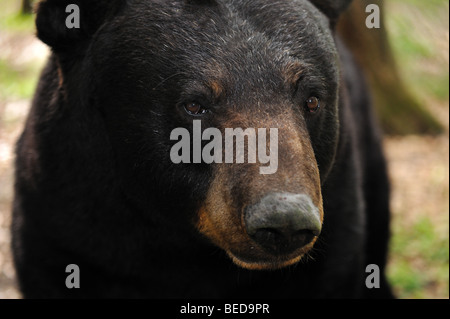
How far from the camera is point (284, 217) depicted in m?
2.71

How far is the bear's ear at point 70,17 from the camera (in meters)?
3.51

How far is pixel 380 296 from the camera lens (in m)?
5.18

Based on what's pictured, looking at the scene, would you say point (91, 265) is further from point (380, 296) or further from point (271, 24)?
point (380, 296)

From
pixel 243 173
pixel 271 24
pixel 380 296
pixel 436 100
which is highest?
pixel 436 100

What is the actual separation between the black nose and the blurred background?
2417mm

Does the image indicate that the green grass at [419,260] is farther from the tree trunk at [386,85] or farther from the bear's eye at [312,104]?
the bear's eye at [312,104]

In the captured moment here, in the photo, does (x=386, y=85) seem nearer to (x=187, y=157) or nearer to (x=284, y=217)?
(x=187, y=157)

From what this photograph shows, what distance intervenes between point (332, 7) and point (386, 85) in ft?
13.5

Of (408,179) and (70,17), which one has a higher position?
(70,17)

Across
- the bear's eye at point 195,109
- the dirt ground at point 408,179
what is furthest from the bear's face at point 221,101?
the dirt ground at point 408,179

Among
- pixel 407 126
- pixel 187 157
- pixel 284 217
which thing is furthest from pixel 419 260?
pixel 284 217

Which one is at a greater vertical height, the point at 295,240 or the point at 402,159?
the point at 402,159

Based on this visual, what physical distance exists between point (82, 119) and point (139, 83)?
473mm
